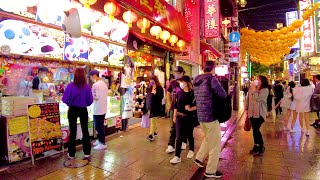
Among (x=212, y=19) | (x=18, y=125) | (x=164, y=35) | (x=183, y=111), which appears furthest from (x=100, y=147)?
(x=212, y=19)

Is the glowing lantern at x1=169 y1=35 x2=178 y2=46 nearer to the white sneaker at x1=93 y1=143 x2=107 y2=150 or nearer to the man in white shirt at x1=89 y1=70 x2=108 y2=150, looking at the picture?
the man in white shirt at x1=89 y1=70 x2=108 y2=150

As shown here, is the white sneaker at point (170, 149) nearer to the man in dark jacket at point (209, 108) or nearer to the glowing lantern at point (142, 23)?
the man in dark jacket at point (209, 108)

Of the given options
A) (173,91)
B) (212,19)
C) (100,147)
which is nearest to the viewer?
(173,91)

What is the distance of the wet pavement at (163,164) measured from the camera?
203 inches

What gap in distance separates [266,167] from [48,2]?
6.87m

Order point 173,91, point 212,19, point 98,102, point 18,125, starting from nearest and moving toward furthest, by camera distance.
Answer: point 18,125 → point 173,91 → point 98,102 → point 212,19

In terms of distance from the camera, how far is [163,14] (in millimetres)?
11391

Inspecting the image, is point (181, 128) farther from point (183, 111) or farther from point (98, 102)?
point (98, 102)

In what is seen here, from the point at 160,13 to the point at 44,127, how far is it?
740 centimetres

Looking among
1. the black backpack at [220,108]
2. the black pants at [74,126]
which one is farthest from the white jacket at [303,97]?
the black pants at [74,126]

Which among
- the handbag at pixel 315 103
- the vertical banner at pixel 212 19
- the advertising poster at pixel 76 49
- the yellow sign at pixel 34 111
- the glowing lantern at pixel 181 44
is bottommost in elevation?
the handbag at pixel 315 103

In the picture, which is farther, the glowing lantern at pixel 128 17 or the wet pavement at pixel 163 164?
the glowing lantern at pixel 128 17

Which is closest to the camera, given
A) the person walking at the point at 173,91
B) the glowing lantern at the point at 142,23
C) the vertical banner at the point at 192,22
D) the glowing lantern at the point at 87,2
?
the person walking at the point at 173,91

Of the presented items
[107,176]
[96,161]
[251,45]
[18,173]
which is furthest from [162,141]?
[251,45]
